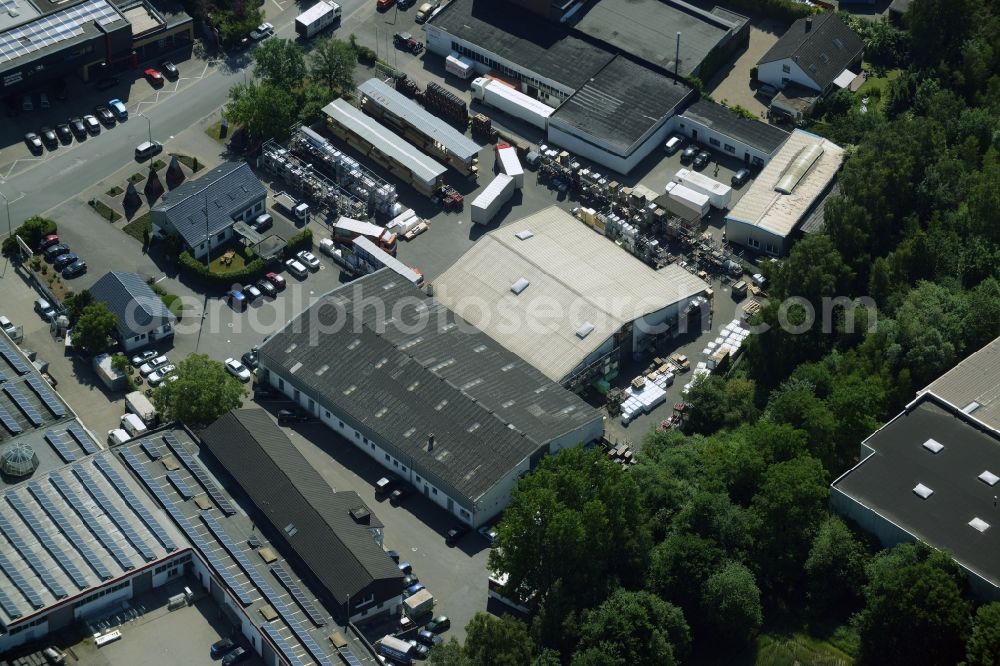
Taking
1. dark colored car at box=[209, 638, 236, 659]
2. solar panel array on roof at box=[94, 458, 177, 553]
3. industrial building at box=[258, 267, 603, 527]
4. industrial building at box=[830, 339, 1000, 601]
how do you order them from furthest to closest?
industrial building at box=[258, 267, 603, 527], solar panel array on roof at box=[94, 458, 177, 553], dark colored car at box=[209, 638, 236, 659], industrial building at box=[830, 339, 1000, 601]

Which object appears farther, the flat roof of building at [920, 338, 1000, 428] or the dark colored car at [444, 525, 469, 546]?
the dark colored car at [444, 525, 469, 546]

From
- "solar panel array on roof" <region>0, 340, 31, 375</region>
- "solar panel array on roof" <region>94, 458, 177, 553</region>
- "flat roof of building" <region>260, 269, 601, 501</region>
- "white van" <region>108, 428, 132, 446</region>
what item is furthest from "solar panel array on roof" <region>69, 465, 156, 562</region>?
"flat roof of building" <region>260, 269, 601, 501</region>

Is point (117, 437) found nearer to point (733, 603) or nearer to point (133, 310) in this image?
point (133, 310)

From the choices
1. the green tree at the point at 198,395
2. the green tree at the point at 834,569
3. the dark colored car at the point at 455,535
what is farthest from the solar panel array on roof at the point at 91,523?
the green tree at the point at 834,569

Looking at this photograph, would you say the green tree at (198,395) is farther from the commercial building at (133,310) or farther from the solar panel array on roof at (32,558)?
the solar panel array on roof at (32,558)

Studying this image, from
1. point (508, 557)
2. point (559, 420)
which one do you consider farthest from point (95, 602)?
point (559, 420)

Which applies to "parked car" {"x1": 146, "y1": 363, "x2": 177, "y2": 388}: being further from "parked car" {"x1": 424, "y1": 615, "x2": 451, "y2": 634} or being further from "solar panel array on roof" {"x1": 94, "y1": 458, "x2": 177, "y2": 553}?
"parked car" {"x1": 424, "y1": 615, "x2": 451, "y2": 634}

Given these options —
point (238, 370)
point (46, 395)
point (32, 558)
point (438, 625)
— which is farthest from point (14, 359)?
point (438, 625)
